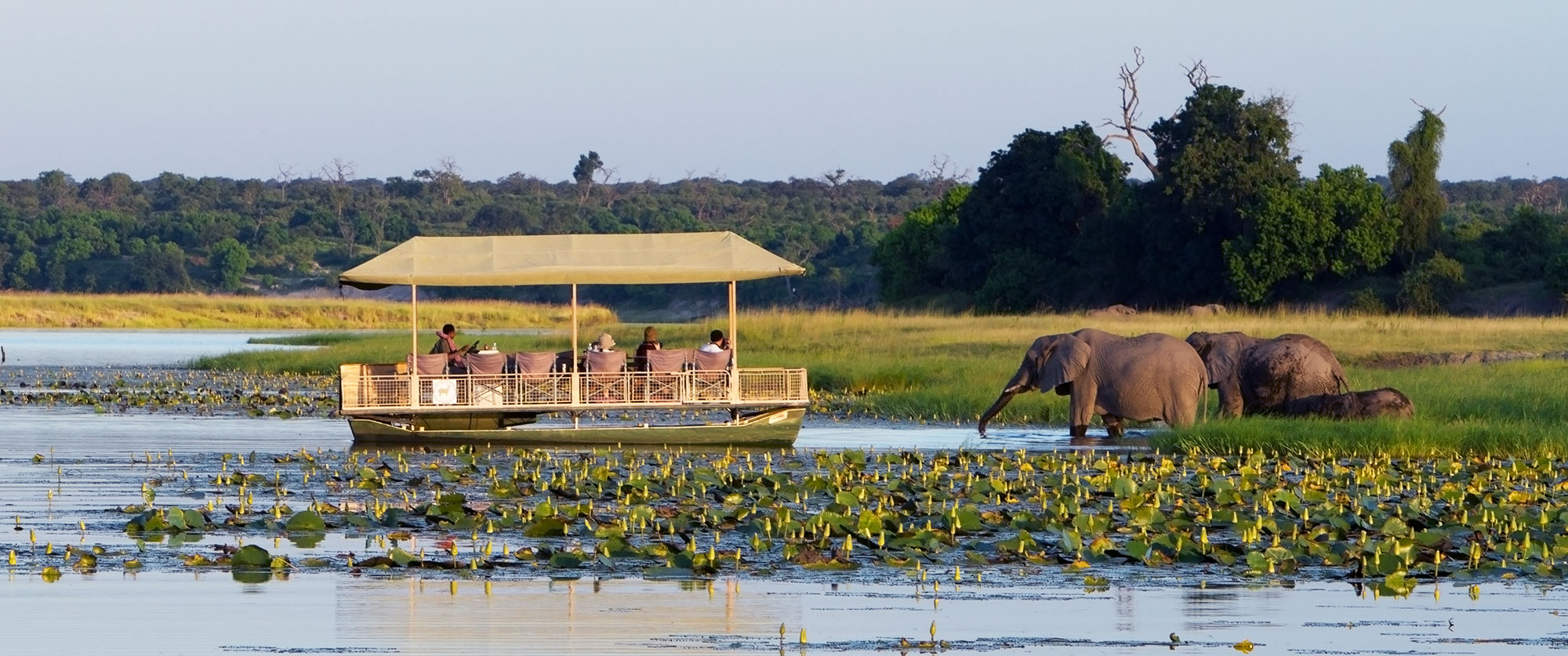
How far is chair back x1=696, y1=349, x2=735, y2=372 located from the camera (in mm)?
22438

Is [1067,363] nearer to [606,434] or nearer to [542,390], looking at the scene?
[606,434]

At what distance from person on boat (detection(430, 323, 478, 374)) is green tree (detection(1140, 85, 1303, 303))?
3574cm

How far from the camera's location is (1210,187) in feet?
190

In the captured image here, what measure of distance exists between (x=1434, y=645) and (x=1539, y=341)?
2676 cm


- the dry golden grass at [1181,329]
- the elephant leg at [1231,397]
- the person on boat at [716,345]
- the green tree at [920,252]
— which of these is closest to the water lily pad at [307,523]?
the person on boat at [716,345]

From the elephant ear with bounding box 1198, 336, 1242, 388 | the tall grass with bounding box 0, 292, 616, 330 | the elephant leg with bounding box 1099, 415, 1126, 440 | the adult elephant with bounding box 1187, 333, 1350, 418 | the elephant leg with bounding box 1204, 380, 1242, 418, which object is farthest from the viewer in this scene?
the tall grass with bounding box 0, 292, 616, 330

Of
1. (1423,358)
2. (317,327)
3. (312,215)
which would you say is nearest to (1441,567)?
(1423,358)

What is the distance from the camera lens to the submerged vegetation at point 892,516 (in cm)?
1238

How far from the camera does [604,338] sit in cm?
2364

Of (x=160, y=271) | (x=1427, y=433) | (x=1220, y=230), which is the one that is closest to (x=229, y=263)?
(x=160, y=271)

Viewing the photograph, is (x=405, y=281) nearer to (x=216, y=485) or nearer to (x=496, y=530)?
(x=216, y=485)

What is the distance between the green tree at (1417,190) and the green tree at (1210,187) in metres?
2.74

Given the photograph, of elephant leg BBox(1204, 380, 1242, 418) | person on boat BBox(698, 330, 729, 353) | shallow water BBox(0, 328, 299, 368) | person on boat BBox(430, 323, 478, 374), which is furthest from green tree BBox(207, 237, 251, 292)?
elephant leg BBox(1204, 380, 1242, 418)

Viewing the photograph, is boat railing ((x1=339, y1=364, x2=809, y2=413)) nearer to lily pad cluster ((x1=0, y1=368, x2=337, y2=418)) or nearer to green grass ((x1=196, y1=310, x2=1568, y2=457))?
green grass ((x1=196, y1=310, x2=1568, y2=457))
